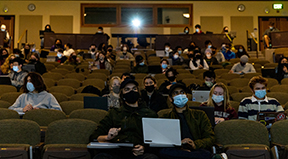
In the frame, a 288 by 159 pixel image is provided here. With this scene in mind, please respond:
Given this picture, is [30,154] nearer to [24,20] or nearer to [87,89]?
[87,89]

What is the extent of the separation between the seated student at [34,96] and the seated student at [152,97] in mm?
1297

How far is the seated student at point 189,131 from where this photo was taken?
3.31m

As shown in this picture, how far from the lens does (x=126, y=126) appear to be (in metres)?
3.55

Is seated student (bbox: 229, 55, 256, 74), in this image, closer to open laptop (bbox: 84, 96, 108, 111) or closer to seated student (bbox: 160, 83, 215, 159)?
open laptop (bbox: 84, 96, 108, 111)

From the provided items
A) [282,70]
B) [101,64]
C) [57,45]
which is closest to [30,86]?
[101,64]

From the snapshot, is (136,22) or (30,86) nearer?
(30,86)

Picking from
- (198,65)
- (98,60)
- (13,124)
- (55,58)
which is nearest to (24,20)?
(55,58)

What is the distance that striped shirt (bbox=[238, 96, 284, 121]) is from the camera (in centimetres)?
446

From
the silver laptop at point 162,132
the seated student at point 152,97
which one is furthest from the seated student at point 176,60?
the silver laptop at point 162,132

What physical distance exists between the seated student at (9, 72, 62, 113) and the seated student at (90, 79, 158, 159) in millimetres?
1566

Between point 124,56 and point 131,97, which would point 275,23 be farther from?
point 131,97

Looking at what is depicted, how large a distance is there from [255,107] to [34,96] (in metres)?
3.12

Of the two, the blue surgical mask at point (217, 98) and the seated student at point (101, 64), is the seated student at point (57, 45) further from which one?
the blue surgical mask at point (217, 98)

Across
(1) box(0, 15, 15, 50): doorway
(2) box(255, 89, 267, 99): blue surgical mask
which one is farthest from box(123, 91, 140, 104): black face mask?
(1) box(0, 15, 15, 50): doorway
